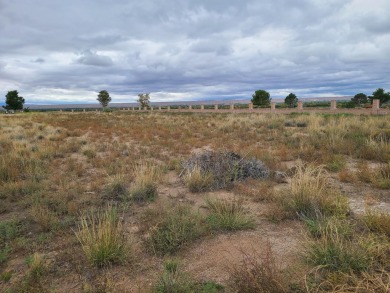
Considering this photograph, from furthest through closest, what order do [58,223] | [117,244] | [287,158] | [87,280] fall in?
[287,158] → [58,223] → [117,244] → [87,280]

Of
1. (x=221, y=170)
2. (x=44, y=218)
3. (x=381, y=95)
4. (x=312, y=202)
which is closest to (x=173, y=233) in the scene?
(x=44, y=218)

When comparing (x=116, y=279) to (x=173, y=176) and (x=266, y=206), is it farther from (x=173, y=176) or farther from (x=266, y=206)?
(x=173, y=176)

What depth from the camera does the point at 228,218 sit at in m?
4.62

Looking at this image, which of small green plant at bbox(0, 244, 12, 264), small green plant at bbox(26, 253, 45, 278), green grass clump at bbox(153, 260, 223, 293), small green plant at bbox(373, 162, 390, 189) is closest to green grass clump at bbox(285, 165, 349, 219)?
small green plant at bbox(373, 162, 390, 189)

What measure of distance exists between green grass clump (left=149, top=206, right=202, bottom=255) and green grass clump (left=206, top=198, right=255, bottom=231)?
11.6 inches

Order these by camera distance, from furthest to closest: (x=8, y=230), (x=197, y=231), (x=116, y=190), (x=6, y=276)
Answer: (x=116, y=190) → (x=8, y=230) → (x=197, y=231) → (x=6, y=276)

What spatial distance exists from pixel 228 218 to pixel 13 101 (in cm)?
8479

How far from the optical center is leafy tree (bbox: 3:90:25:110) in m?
74.7

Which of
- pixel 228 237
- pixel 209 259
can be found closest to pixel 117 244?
pixel 209 259

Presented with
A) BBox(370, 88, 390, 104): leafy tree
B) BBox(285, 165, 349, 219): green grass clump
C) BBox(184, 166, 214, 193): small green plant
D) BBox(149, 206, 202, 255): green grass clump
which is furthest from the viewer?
BBox(370, 88, 390, 104): leafy tree

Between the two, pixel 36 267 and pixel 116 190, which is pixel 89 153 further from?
pixel 36 267

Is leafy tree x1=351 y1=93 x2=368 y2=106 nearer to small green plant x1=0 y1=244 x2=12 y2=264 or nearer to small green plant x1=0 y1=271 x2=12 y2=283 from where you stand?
small green plant x1=0 y1=244 x2=12 y2=264

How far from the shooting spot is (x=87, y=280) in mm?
3361

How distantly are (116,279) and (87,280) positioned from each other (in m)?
0.32
